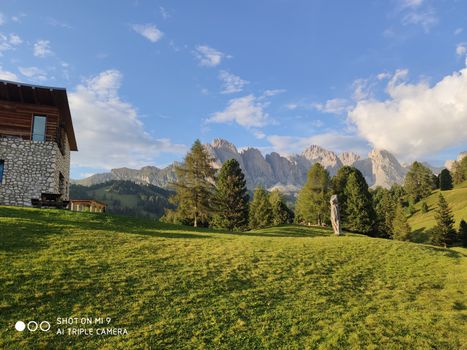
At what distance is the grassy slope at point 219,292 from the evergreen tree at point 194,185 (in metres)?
22.8

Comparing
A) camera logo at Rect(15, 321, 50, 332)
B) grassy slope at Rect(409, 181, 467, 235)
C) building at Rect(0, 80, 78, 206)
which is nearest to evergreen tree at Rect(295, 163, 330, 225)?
building at Rect(0, 80, 78, 206)

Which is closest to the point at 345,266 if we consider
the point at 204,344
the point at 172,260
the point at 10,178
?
the point at 172,260

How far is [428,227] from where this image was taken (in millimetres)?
84812

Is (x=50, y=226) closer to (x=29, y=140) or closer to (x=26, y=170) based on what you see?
(x=26, y=170)

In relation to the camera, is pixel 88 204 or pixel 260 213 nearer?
pixel 88 204

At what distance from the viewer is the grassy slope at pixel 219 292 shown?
9.21m

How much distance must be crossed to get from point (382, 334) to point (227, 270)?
6335mm

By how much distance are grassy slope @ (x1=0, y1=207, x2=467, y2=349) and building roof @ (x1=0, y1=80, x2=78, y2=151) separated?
44.1 ft

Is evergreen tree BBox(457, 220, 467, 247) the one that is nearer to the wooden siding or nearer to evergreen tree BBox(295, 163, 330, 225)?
evergreen tree BBox(295, 163, 330, 225)

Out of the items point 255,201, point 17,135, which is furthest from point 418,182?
point 17,135

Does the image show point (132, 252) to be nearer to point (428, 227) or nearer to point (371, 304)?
point (371, 304)

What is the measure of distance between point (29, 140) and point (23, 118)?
245cm

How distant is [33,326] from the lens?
28.3 ft

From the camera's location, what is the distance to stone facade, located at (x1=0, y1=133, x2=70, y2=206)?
27625mm
